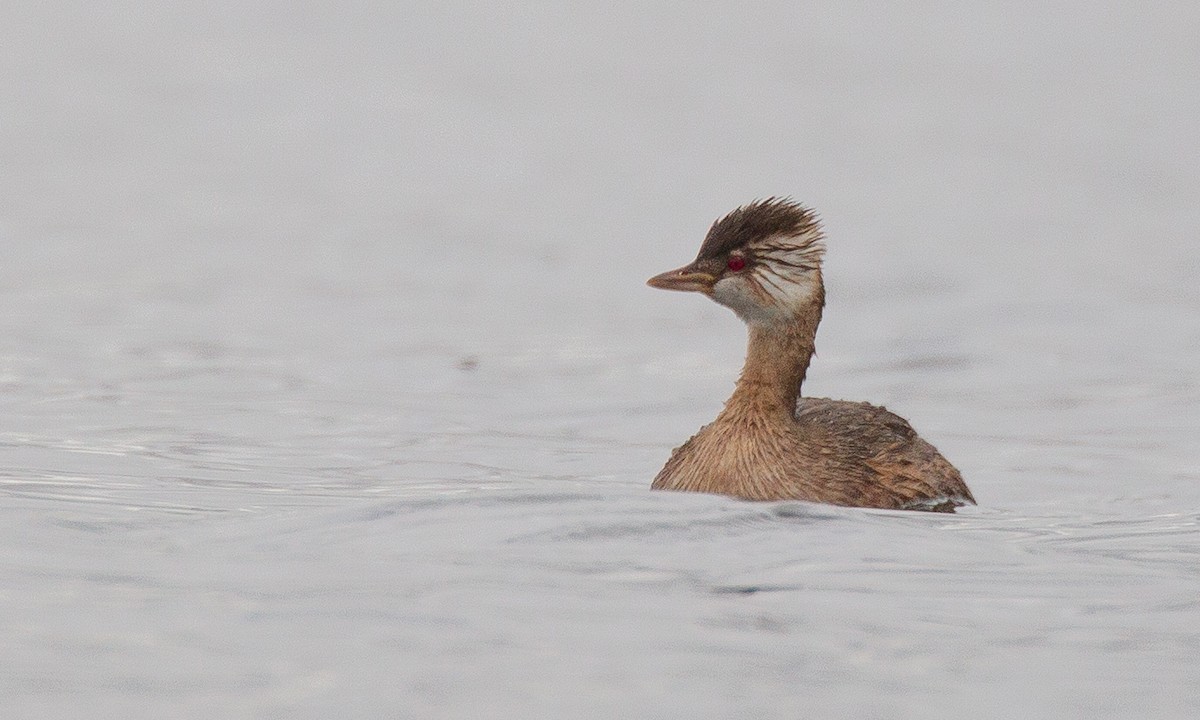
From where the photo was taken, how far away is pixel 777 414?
10227mm

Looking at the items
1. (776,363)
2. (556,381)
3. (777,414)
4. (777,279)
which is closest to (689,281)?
(777,279)

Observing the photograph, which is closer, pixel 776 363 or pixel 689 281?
pixel 689 281

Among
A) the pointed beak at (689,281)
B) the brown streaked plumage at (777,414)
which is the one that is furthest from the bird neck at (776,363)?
the pointed beak at (689,281)

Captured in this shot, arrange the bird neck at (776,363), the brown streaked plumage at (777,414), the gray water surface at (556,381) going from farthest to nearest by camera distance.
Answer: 1. the bird neck at (776,363)
2. the brown streaked plumage at (777,414)
3. the gray water surface at (556,381)

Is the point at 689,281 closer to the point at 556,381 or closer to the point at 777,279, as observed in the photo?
the point at 777,279

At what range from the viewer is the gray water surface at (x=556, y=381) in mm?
6934

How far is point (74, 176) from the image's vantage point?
2339 cm

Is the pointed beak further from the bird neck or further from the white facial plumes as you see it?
the bird neck

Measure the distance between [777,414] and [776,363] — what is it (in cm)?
25

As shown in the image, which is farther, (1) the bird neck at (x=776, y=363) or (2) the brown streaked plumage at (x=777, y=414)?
(1) the bird neck at (x=776, y=363)

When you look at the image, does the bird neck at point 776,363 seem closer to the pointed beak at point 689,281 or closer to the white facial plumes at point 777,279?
the white facial plumes at point 777,279

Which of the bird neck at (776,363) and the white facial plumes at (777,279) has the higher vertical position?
the white facial plumes at (777,279)

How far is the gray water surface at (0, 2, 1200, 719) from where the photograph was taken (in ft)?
22.7

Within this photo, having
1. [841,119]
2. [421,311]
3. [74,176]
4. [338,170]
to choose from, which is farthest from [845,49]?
[421,311]
